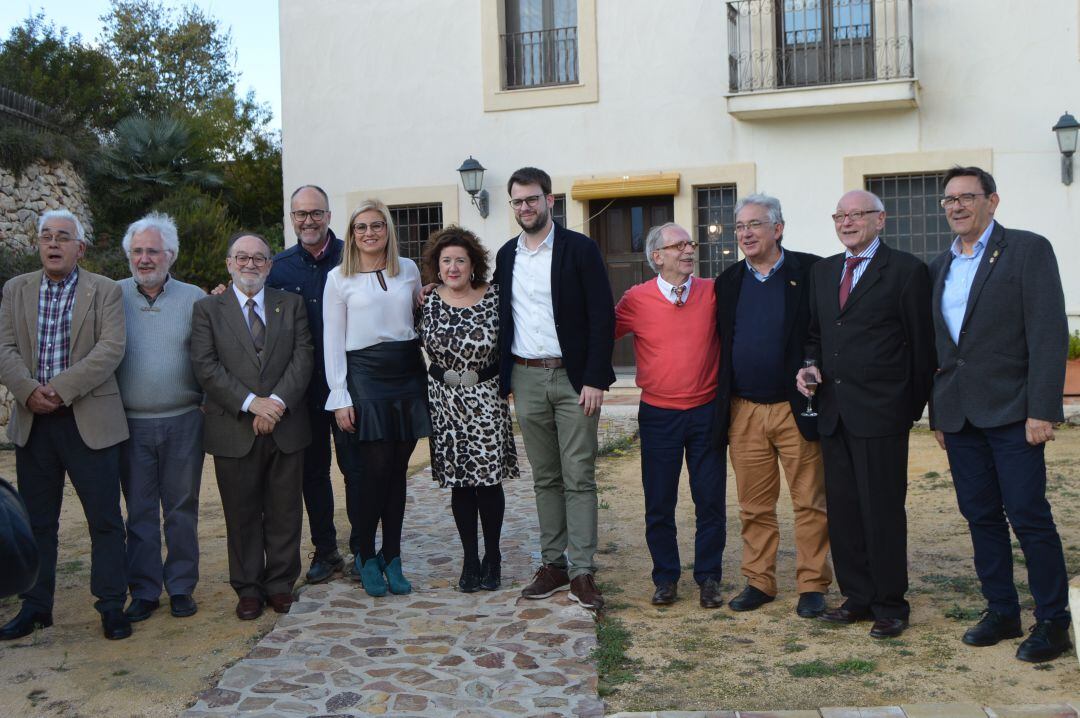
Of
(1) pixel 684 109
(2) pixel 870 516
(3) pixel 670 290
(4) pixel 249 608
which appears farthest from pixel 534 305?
(1) pixel 684 109

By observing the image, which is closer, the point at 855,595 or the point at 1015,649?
the point at 1015,649

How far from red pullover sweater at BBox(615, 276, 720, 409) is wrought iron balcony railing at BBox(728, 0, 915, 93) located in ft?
28.3

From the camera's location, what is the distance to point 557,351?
5.38 meters

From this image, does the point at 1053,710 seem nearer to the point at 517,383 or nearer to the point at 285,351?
the point at 517,383

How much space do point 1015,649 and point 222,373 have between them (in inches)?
151

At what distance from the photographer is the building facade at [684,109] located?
1291cm

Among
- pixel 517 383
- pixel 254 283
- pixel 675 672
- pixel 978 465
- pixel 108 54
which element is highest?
pixel 108 54

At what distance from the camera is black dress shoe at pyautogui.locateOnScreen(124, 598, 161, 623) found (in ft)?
17.7

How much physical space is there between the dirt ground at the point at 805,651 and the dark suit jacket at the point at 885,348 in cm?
95

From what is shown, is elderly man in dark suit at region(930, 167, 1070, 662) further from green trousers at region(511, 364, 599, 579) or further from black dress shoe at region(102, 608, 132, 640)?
black dress shoe at region(102, 608, 132, 640)

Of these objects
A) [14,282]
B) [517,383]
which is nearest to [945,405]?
[517,383]

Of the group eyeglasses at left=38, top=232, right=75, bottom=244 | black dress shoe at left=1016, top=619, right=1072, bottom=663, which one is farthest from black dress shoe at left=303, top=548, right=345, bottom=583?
black dress shoe at left=1016, top=619, right=1072, bottom=663

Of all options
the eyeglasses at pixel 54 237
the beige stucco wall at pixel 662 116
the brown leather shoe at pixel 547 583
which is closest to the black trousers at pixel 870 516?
the brown leather shoe at pixel 547 583

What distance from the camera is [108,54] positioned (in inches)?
1222
